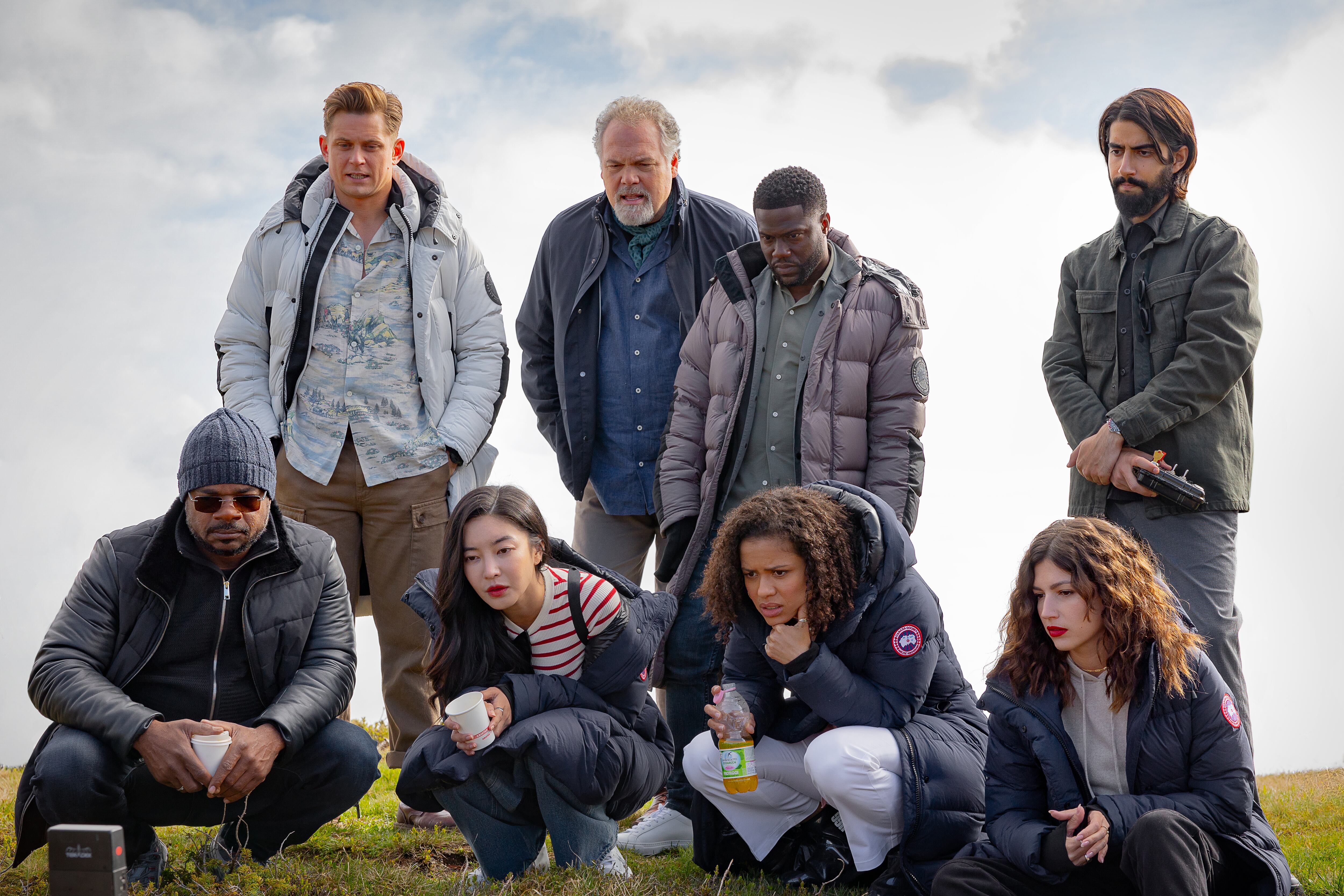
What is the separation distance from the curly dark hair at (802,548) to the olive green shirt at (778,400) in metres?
0.46

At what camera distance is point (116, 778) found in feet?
13.3

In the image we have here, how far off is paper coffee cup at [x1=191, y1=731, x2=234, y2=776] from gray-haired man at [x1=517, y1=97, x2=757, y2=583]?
177cm

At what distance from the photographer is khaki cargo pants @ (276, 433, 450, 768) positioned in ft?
16.6

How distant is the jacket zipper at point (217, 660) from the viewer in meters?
4.27

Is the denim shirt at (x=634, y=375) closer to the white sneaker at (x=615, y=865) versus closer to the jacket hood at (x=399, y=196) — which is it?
the jacket hood at (x=399, y=196)

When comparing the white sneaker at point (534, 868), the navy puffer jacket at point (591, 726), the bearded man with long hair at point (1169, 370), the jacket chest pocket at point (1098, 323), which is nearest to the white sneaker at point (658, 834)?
the navy puffer jacket at point (591, 726)

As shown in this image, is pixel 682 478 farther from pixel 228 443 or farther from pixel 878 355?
pixel 228 443

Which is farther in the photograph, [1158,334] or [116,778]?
[1158,334]

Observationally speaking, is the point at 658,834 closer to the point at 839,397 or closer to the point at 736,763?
the point at 736,763

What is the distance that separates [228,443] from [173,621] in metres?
0.68

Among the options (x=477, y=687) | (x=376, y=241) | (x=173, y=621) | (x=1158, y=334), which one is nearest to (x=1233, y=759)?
(x=1158, y=334)

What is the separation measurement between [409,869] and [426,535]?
4.64 ft

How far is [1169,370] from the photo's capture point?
4422mm

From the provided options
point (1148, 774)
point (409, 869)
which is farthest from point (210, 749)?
point (1148, 774)
